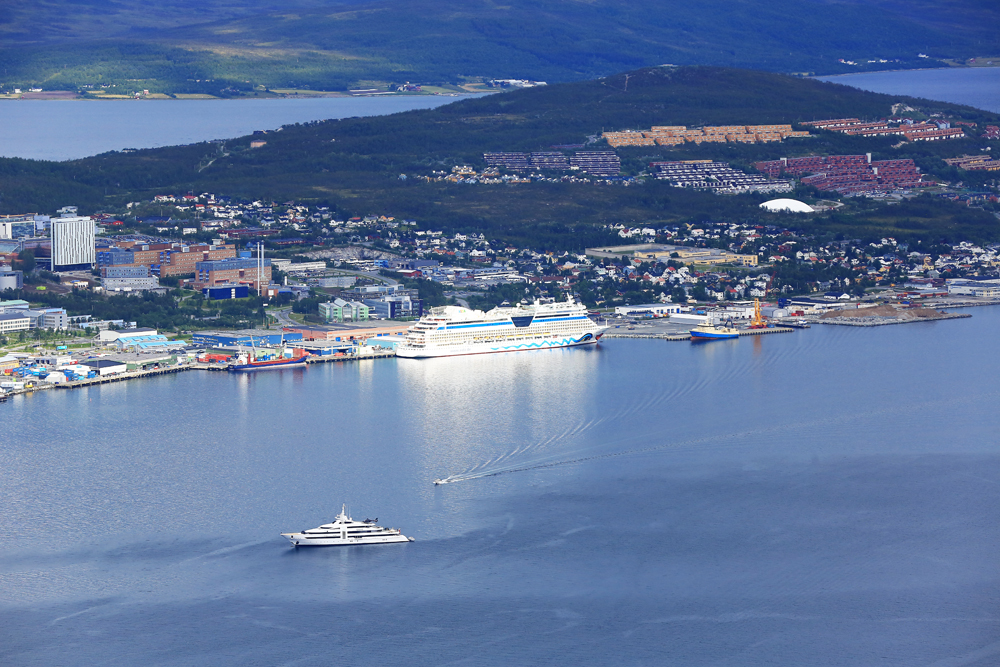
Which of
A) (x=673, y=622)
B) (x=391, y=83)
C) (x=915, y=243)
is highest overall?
(x=391, y=83)

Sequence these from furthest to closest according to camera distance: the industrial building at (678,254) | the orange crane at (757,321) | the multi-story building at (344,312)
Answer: the industrial building at (678,254)
the multi-story building at (344,312)
the orange crane at (757,321)

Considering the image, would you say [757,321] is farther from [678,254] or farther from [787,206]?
[787,206]

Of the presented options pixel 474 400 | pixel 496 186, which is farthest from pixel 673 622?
pixel 496 186

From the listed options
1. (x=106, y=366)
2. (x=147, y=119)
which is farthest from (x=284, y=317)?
(x=147, y=119)

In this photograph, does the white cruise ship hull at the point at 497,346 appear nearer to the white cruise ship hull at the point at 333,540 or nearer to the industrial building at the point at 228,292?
the industrial building at the point at 228,292

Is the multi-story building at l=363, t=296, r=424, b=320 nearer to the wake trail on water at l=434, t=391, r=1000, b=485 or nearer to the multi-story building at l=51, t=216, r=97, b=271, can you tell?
the multi-story building at l=51, t=216, r=97, b=271

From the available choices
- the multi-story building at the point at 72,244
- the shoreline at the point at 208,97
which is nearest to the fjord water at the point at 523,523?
the multi-story building at the point at 72,244

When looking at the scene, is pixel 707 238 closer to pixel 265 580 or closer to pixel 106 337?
pixel 106 337
